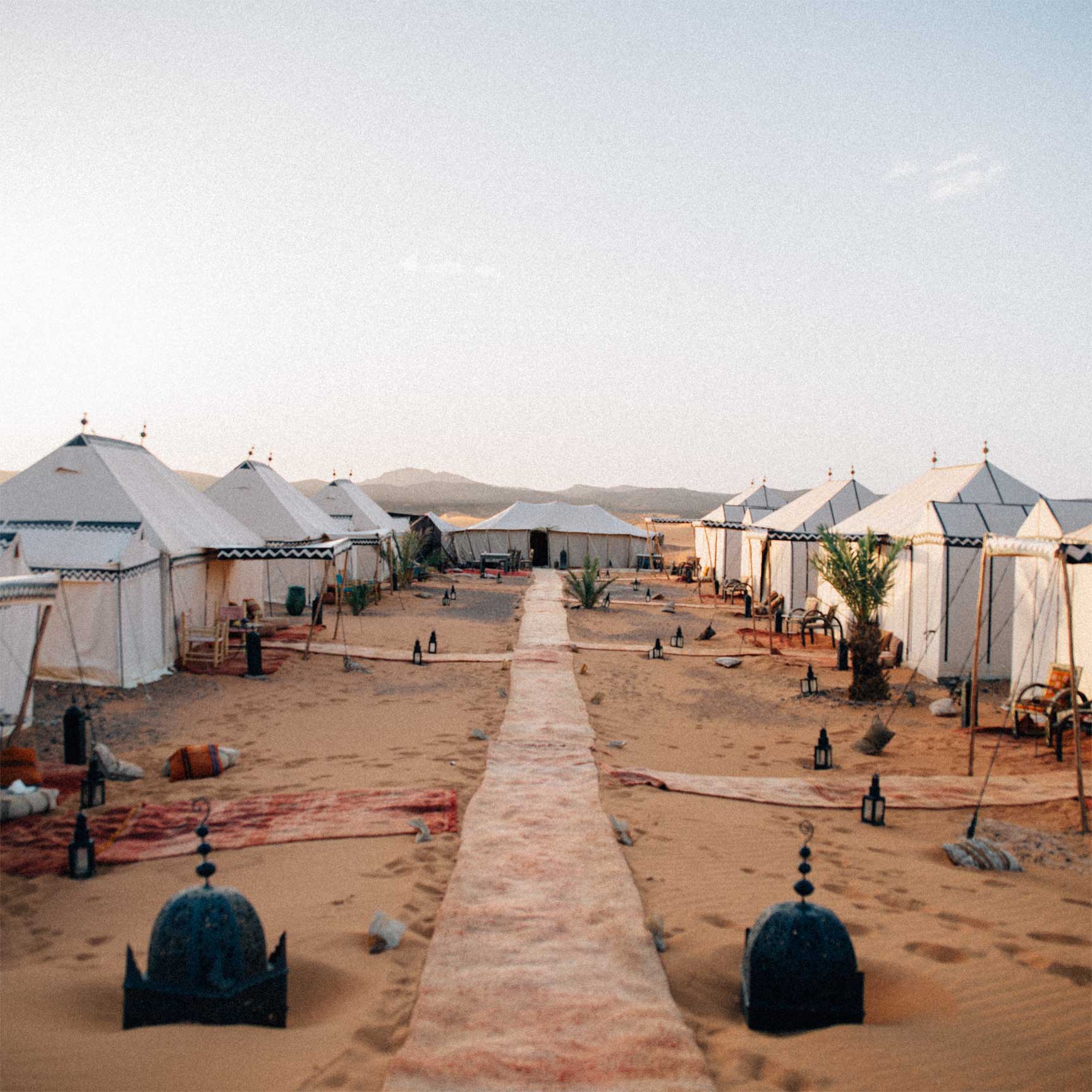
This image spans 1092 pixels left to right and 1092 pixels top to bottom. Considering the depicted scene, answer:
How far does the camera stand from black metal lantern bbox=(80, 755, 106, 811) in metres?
8.37

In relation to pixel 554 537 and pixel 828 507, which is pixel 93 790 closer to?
pixel 828 507

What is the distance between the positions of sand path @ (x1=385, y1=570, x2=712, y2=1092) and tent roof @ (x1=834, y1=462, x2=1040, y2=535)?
11.9m

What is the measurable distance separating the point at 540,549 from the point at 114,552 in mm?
31264

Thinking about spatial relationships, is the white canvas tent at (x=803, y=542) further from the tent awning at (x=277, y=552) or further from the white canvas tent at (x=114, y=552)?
the white canvas tent at (x=114, y=552)

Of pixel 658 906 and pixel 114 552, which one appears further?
pixel 114 552

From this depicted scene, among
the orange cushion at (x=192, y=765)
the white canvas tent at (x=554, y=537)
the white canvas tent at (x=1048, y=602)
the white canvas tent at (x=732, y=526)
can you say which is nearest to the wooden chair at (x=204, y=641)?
the orange cushion at (x=192, y=765)

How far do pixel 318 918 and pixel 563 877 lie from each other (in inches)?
71.3

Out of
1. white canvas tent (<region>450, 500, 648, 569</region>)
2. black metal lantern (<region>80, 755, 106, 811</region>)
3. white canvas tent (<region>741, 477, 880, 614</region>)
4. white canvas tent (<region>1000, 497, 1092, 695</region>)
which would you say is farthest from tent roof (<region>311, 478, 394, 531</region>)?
black metal lantern (<region>80, 755, 106, 811</region>)

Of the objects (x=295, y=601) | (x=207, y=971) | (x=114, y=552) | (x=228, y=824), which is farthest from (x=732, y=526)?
(x=207, y=971)

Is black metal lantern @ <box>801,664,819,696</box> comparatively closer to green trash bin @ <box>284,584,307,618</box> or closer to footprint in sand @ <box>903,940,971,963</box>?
footprint in sand @ <box>903,940,971,963</box>

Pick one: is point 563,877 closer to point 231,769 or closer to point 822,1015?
point 822,1015

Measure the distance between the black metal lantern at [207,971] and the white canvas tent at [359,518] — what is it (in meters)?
26.7

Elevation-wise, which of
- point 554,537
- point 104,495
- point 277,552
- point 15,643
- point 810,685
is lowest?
point 810,685

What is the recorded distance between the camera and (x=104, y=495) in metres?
16.0
